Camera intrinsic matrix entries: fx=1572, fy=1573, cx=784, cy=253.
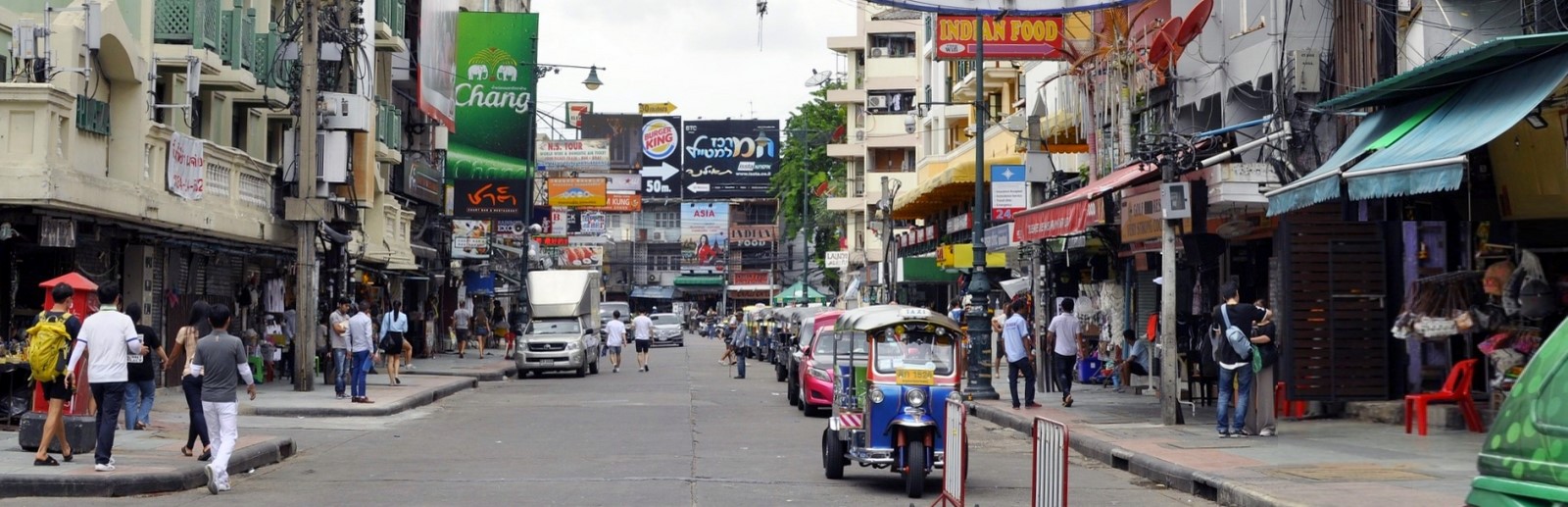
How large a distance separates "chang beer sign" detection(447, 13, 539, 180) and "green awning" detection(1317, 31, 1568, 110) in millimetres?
33104

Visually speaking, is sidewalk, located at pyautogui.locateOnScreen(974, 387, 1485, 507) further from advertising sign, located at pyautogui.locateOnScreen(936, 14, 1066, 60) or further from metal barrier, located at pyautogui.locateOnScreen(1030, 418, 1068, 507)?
advertising sign, located at pyautogui.locateOnScreen(936, 14, 1066, 60)

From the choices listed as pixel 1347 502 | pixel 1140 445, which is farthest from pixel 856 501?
pixel 1140 445

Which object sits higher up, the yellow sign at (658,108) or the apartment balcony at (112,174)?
the yellow sign at (658,108)

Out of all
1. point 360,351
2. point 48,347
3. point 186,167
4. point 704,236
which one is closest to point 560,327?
point 360,351

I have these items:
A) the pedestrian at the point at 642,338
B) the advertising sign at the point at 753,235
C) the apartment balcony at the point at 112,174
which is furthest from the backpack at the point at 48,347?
the advertising sign at the point at 753,235

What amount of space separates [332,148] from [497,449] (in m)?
13.1

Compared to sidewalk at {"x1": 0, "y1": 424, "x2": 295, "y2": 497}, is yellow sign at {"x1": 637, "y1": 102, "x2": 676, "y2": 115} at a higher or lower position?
higher

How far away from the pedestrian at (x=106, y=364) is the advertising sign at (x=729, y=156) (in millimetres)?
72479

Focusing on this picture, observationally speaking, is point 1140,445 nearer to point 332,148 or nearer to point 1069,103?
point 1069,103

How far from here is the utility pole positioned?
27.1 meters

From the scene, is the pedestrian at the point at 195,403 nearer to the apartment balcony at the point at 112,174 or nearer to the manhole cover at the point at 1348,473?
the apartment balcony at the point at 112,174

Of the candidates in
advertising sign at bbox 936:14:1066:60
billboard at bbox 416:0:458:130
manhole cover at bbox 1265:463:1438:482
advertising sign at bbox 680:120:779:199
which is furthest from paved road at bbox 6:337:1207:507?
advertising sign at bbox 680:120:779:199

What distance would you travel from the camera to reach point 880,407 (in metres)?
13.7

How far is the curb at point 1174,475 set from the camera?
12727 millimetres
